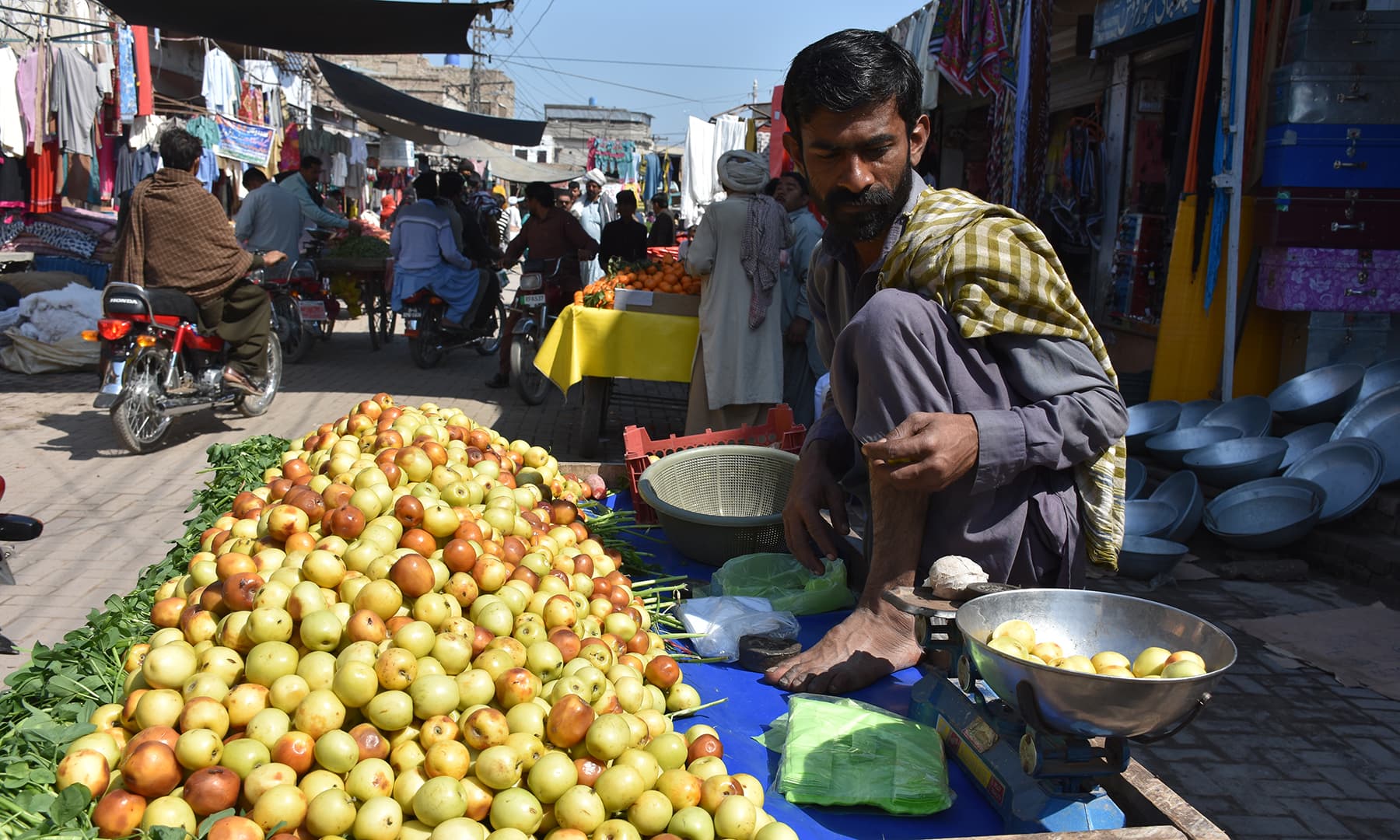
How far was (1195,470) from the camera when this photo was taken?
5.68 meters

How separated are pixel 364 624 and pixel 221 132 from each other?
13.1m

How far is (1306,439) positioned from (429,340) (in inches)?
318

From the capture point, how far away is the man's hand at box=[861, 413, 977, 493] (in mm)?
1997

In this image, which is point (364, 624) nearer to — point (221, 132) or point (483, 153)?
point (221, 132)

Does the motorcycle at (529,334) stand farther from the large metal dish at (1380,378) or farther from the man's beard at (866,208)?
the man's beard at (866,208)

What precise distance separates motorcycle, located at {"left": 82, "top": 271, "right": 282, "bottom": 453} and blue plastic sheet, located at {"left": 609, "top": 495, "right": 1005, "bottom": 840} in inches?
227

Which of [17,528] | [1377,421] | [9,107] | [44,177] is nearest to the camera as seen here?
[17,528]

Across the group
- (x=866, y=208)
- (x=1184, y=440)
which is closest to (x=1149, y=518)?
(x=1184, y=440)

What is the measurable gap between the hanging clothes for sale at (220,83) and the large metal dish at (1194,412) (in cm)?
1223

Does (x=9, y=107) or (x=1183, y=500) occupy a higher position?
(x=9, y=107)

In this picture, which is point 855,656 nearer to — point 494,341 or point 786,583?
point 786,583

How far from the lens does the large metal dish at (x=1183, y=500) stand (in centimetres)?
524

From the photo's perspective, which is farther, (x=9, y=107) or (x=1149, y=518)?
(x=9, y=107)

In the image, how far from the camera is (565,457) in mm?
7199
